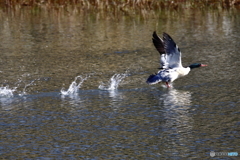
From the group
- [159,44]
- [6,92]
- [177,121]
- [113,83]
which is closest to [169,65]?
[159,44]

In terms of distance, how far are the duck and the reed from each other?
57.5 ft

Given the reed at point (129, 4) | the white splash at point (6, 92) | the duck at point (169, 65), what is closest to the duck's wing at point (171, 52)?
the duck at point (169, 65)

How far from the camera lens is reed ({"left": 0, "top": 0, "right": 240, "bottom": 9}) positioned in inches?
1281

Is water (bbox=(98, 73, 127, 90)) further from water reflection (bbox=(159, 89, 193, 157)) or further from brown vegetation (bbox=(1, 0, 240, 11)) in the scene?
brown vegetation (bbox=(1, 0, 240, 11))

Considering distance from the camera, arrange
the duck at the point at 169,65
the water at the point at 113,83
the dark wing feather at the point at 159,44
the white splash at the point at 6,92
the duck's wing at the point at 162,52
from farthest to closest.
Answer: the dark wing feather at the point at 159,44 → the duck's wing at the point at 162,52 → the water at the point at 113,83 → the duck at the point at 169,65 → the white splash at the point at 6,92

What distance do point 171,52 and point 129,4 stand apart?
19332mm

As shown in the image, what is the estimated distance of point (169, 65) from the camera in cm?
1455

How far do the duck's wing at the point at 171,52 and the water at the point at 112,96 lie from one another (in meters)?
0.58

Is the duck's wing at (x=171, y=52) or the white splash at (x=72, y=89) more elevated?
the duck's wing at (x=171, y=52)

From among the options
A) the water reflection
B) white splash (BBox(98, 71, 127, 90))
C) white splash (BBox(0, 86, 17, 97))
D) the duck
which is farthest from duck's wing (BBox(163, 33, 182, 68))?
white splash (BBox(0, 86, 17, 97))

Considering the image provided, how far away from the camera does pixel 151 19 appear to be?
2822cm

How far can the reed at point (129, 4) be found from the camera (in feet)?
107

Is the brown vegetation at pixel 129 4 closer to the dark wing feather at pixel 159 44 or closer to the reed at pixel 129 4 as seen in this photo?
the reed at pixel 129 4

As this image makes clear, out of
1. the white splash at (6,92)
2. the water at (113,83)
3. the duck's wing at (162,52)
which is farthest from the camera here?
the duck's wing at (162,52)
